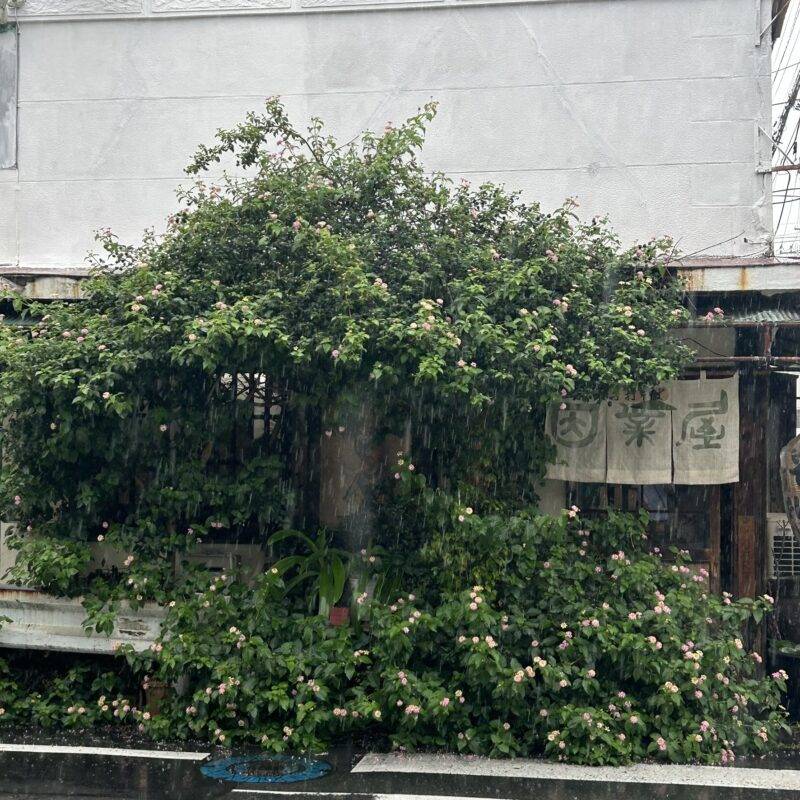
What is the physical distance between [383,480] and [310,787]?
11.5 ft

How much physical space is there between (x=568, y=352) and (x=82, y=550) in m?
5.05

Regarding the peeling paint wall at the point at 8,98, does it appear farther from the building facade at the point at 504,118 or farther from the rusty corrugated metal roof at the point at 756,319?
the rusty corrugated metal roof at the point at 756,319

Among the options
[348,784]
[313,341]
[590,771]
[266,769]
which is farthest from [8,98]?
[590,771]

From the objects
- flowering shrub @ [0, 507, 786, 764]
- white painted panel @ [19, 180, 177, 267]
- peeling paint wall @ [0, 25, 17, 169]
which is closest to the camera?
flowering shrub @ [0, 507, 786, 764]

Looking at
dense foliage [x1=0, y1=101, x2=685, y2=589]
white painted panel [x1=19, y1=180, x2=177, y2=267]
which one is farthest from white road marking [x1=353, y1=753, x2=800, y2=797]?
white painted panel [x1=19, y1=180, x2=177, y2=267]

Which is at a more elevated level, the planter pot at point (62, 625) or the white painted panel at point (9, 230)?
the white painted panel at point (9, 230)

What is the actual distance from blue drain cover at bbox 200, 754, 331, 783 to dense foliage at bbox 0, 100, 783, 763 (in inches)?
9.4

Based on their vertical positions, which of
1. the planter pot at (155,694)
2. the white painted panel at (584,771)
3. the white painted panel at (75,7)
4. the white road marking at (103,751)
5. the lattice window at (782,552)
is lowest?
the white road marking at (103,751)

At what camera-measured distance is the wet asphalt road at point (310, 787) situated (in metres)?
7.15

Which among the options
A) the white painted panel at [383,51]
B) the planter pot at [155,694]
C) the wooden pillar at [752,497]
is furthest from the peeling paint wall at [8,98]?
the wooden pillar at [752,497]

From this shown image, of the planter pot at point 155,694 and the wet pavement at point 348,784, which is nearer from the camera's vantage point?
the wet pavement at point 348,784

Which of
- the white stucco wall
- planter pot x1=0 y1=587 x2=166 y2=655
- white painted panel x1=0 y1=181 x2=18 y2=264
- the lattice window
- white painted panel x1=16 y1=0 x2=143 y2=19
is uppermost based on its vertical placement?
white painted panel x1=16 y1=0 x2=143 y2=19

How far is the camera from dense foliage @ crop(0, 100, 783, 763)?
8.17 m

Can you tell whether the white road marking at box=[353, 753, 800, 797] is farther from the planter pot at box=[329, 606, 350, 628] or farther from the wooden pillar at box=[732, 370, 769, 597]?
the wooden pillar at box=[732, 370, 769, 597]
